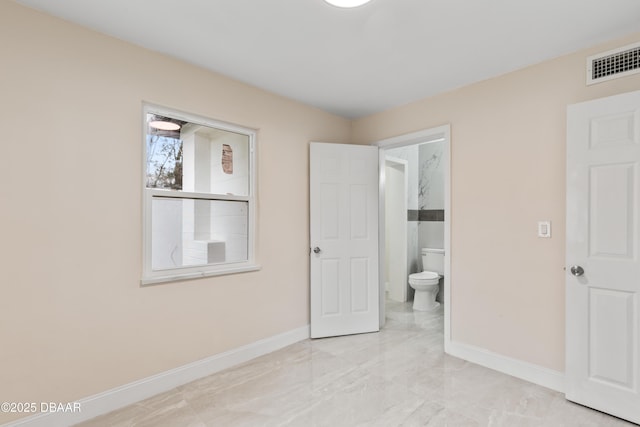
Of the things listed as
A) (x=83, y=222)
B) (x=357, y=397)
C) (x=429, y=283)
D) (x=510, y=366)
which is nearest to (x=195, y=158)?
(x=83, y=222)

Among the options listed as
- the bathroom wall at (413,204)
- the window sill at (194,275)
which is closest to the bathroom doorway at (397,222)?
the bathroom wall at (413,204)

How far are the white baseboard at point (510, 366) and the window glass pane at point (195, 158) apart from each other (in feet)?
7.95

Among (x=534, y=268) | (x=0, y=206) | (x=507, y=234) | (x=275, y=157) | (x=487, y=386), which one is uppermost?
(x=275, y=157)

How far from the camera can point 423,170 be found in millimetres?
5105

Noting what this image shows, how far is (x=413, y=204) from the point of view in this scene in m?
5.12

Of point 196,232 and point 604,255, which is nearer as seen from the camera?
point 604,255

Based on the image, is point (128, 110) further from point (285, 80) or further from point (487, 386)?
point (487, 386)

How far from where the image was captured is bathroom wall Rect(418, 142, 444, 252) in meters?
4.89

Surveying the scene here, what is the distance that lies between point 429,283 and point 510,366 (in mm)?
1715

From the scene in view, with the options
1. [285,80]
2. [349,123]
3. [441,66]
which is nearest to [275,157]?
[285,80]

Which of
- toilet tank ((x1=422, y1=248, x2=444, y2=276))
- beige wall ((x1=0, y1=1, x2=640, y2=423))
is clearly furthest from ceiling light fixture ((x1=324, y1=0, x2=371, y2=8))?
toilet tank ((x1=422, y1=248, x2=444, y2=276))

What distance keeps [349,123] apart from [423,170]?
1.74 m

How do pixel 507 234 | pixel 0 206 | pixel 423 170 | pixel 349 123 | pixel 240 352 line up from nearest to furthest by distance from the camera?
1. pixel 0 206
2. pixel 507 234
3. pixel 240 352
4. pixel 349 123
5. pixel 423 170

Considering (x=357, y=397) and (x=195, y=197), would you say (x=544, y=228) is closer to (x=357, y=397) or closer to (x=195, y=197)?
(x=357, y=397)
